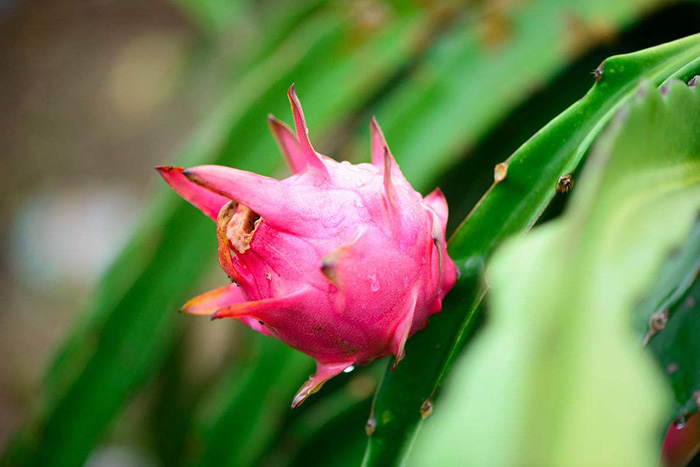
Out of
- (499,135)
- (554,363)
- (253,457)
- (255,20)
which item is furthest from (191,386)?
(554,363)

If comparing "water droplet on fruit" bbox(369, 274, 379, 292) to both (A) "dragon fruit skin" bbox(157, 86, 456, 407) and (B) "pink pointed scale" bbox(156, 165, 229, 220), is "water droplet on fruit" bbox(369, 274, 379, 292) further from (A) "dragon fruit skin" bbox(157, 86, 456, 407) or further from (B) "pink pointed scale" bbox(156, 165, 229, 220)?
(B) "pink pointed scale" bbox(156, 165, 229, 220)

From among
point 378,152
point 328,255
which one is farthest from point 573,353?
point 378,152

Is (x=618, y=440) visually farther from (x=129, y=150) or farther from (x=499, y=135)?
(x=129, y=150)

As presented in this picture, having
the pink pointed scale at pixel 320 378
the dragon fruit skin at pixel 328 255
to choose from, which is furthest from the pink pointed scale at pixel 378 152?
the pink pointed scale at pixel 320 378

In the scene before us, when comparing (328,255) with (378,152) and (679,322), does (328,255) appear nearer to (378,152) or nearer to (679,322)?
(378,152)

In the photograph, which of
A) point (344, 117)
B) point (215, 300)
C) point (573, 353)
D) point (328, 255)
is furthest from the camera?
point (344, 117)

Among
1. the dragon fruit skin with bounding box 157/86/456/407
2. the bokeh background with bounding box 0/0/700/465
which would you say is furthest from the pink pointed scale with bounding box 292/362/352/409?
the bokeh background with bounding box 0/0/700/465
